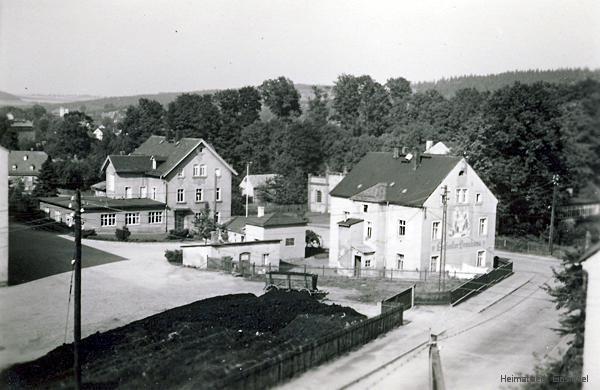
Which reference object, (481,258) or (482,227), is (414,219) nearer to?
(482,227)

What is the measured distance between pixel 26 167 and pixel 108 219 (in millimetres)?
25928

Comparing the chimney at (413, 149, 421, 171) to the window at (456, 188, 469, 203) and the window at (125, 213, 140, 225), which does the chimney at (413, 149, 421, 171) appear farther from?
the window at (125, 213, 140, 225)

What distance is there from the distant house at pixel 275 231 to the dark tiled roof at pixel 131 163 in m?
13.4

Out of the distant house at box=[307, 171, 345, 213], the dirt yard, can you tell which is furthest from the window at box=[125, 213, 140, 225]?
the distant house at box=[307, 171, 345, 213]

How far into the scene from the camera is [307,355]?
2098 cm

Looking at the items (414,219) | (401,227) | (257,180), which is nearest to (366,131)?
(257,180)

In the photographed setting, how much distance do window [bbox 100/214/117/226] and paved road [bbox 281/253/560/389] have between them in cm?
2931

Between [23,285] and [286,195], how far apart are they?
4880 cm

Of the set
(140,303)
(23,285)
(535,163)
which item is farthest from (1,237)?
(535,163)

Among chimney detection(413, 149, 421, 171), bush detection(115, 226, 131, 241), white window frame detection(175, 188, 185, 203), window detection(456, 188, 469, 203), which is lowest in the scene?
bush detection(115, 226, 131, 241)

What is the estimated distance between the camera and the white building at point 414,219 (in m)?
39.6

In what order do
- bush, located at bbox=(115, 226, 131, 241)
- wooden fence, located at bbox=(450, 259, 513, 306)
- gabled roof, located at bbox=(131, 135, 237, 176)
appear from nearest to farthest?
wooden fence, located at bbox=(450, 259, 513, 306) → bush, located at bbox=(115, 226, 131, 241) → gabled roof, located at bbox=(131, 135, 237, 176)

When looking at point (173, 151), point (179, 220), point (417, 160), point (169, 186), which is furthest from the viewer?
point (173, 151)

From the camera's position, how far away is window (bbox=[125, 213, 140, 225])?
51250 mm
